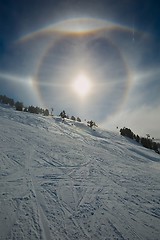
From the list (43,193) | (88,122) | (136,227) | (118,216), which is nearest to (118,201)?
(118,216)

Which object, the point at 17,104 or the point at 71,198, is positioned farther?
the point at 17,104

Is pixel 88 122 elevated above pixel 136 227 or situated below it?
above

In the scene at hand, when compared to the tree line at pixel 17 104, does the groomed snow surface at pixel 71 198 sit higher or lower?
lower

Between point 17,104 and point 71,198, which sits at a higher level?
point 17,104

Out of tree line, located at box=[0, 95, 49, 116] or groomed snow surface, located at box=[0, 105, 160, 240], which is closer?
groomed snow surface, located at box=[0, 105, 160, 240]

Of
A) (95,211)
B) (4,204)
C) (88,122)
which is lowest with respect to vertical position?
(4,204)

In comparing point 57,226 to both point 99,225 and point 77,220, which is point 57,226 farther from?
point 99,225

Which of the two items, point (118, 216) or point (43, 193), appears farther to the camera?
point (43, 193)

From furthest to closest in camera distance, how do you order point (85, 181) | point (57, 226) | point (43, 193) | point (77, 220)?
1. point (85, 181)
2. point (43, 193)
3. point (77, 220)
4. point (57, 226)

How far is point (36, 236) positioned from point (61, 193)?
8.21ft

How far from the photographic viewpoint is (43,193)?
7.25 m

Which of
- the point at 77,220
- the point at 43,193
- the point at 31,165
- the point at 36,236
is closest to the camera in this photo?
the point at 36,236

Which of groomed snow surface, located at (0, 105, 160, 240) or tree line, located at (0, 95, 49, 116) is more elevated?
tree line, located at (0, 95, 49, 116)

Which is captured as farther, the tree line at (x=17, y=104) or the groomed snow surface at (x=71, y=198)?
the tree line at (x=17, y=104)
